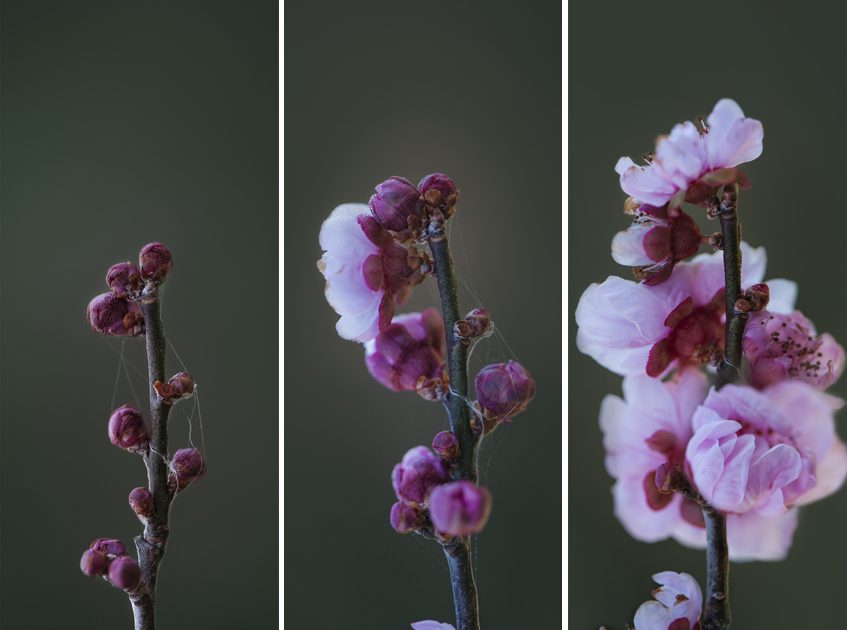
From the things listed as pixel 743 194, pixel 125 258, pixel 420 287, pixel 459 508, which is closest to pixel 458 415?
pixel 459 508

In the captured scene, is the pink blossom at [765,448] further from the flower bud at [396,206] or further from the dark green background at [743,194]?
the flower bud at [396,206]

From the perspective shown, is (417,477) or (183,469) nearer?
(417,477)

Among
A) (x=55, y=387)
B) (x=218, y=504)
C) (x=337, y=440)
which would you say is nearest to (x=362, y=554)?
(x=337, y=440)

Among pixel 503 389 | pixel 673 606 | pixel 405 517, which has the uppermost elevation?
pixel 503 389

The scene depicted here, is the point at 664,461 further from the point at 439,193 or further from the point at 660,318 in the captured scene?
the point at 439,193

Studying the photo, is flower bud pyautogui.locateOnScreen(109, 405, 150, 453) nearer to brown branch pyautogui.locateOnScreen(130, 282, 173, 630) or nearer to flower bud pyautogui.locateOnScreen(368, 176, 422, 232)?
brown branch pyautogui.locateOnScreen(130, 282, 173, 630)

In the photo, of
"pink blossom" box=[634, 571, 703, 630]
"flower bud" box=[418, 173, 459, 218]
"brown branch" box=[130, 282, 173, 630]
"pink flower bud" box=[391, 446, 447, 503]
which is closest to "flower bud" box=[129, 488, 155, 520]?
"brown branch" box=[130, 282, 173, 630]

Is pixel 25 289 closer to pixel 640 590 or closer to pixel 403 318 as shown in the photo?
pixel 403 318
